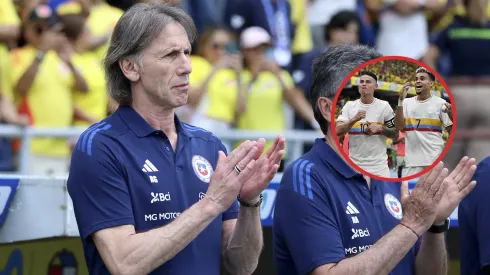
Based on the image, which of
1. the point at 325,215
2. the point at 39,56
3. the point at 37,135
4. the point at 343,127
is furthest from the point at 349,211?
the point at 39,56

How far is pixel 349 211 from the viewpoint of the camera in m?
4.13

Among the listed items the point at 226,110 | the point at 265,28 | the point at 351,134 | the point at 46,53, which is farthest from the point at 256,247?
the point at 265,28

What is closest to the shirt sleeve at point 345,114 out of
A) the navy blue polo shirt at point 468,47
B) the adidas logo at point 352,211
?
the adidas logo at point 352,211

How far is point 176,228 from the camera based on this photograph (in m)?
3.80

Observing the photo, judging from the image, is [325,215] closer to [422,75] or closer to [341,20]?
[422,75]

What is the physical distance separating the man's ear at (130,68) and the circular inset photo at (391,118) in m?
0.77

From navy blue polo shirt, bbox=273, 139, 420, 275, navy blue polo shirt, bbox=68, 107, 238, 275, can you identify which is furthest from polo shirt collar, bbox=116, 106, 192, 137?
navy blue polo shirt, bbox=273, 139, 420, 275

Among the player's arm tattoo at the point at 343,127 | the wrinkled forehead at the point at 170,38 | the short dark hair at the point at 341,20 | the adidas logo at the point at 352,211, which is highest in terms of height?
the wrinkled forehead at the point at 170,38

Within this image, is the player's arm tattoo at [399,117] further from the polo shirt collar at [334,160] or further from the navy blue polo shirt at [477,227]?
the navy blue polo shirt at [477,227]

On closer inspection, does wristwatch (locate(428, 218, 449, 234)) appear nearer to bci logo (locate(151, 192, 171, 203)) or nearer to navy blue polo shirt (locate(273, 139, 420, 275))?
navy blue polo shirt (locate(273, 139, 420, 275))

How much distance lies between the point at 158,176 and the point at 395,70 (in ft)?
3.24

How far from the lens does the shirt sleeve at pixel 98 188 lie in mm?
3879

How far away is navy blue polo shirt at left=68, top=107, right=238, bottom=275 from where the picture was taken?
3.90m

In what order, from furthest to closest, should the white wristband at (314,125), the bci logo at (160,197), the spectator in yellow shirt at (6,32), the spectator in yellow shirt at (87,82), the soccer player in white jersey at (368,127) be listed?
1. the white wristband at (314,125)
2. the spectator in yellow shirt at (87,82)
3. the spectator in yellow shirt at (6,32)
4. the soccer player in white jersey at (368,127)
5. the bci logo at (160,197)
